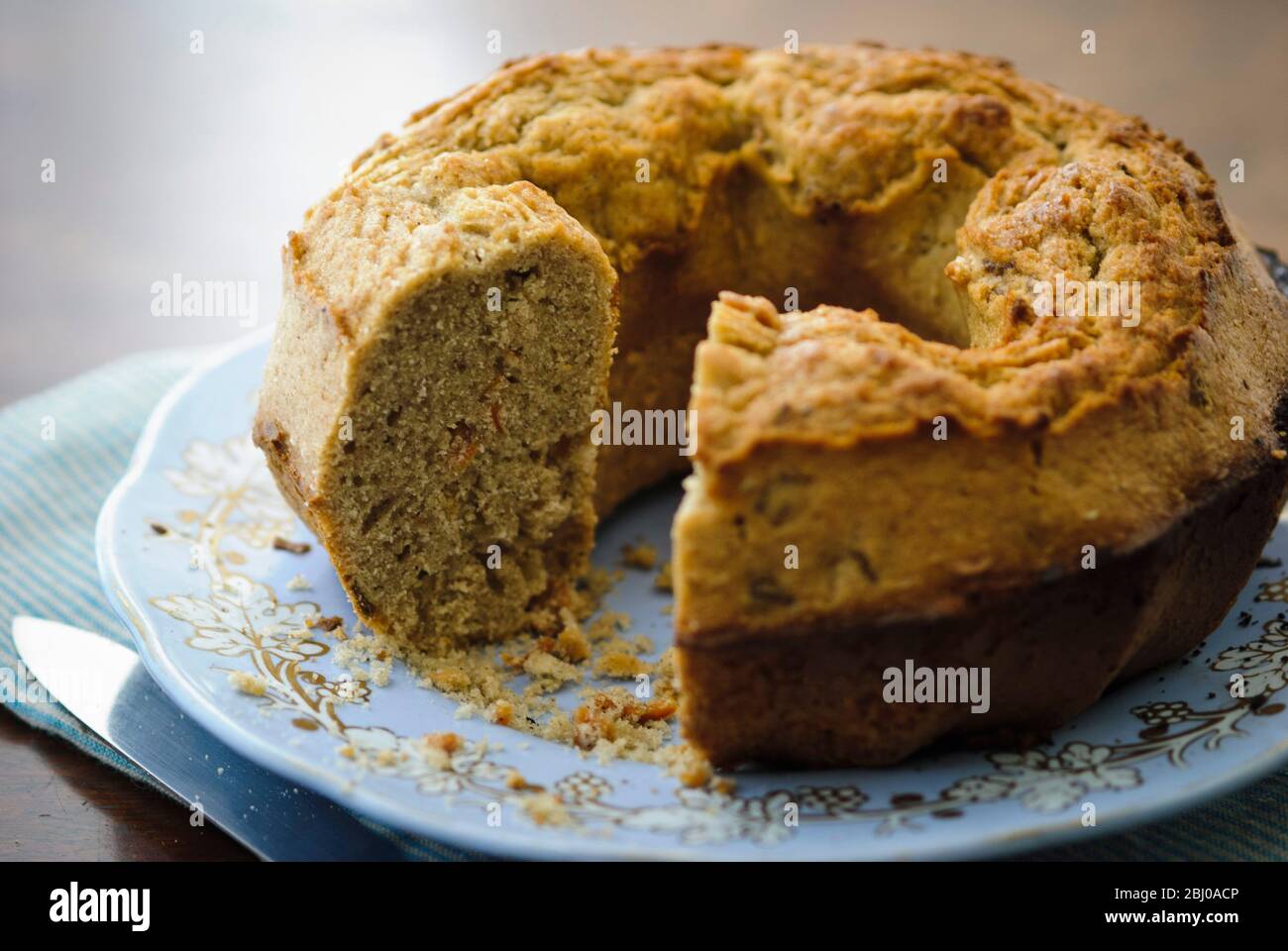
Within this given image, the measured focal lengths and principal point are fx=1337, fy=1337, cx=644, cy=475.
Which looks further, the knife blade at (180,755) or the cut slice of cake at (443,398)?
the cut slice of cake at (443,398)

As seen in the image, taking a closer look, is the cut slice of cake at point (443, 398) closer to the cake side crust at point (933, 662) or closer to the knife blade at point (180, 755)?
the knife blade at point (180, 755)

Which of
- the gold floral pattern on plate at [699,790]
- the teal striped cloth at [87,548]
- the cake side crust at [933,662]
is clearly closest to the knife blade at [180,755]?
the teal striped cloth at [87,548]

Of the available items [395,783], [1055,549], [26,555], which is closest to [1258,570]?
[1055,549]

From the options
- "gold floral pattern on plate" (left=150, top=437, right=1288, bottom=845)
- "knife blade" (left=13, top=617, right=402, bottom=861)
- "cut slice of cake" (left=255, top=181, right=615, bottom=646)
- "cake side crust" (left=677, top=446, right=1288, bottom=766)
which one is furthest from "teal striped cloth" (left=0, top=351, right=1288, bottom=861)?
"cut slice of cake" (left=255, top=181, right=615, bottom=646)

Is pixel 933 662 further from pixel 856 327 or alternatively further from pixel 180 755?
pixel 180 755

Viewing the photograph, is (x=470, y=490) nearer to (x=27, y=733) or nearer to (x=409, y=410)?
(x=409, y=410)

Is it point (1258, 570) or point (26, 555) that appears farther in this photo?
point (26, 555)
